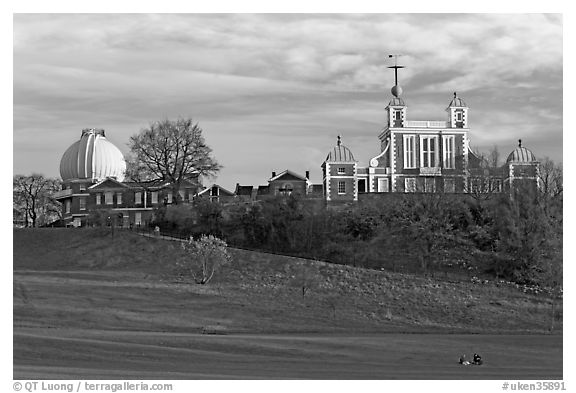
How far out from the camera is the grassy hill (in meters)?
44.9

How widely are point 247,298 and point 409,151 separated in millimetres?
30168

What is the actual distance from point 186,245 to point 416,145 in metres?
24.2

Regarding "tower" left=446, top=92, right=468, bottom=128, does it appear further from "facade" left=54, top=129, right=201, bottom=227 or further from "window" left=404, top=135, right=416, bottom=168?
"facade" left=54, top=129, right=201, bottom=227

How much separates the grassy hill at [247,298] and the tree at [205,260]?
2.32 feet

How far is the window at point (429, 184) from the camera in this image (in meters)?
68.2

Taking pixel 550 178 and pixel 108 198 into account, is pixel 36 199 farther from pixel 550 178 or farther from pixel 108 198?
pixel 550 178

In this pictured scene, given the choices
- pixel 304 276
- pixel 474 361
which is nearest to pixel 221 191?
pixel 304 276

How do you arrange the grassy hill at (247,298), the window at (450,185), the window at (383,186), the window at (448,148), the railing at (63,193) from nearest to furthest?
the grassy hill at (247,298)
the window at (450,185)
the window at (383,186)
the window at (448,148)
the railing at (63,193)

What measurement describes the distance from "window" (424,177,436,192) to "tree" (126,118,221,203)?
14.8m

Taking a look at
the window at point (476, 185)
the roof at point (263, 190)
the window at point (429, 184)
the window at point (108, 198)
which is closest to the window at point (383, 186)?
the window at point (429, 184)

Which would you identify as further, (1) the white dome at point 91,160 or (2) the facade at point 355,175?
(1) the white dome at point 91,160

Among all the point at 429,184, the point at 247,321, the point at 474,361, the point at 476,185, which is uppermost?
the point at 429,184

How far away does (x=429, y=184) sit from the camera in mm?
71562

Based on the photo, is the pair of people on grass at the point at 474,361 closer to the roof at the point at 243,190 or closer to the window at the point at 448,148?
the window at the point at 448,148
